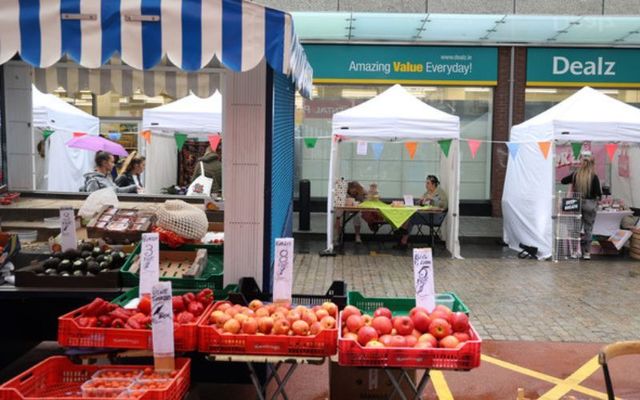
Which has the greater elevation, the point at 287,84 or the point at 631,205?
the point at 287,84

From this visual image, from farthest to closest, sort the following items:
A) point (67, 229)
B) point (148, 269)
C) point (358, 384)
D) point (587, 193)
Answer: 1. point (587, 193)
2. point (67, 229)
3. point (358, 384)
4. point (148, 269)

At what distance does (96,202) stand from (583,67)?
47.0 ft

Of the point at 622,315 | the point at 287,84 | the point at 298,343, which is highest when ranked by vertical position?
the point at 287,84

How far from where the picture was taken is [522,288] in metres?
9.48

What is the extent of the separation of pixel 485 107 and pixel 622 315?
1005 cm

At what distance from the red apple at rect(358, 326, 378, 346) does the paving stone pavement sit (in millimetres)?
3650

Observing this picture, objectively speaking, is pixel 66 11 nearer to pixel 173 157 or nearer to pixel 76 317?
pixel 76 317

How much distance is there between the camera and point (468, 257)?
12.3 m

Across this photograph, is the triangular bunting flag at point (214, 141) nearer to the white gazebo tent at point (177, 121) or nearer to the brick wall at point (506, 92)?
the white gazebo tent at point (177, 121)

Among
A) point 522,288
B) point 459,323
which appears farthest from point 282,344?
point 522,288

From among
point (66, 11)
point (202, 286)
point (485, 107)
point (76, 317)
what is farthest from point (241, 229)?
point (485, 107)

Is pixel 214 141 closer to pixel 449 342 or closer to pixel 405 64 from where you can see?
pixel 405 64

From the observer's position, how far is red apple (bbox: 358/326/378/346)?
144 inches

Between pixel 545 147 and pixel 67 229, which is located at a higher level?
pixel 545 147
